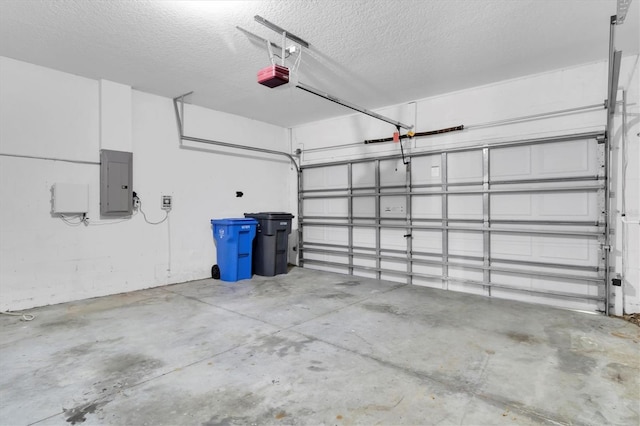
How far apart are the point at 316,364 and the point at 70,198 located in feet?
11.8

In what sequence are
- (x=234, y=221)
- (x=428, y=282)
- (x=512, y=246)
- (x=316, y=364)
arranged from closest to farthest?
1. (x=316, y=364)
2. (x=512, y=246)
3. (x=428, y=282)
4. (x=234, y=221)

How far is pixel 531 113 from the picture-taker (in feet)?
13.6

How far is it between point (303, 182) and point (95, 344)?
451cm

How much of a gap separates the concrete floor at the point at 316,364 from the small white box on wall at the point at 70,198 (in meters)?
1.15

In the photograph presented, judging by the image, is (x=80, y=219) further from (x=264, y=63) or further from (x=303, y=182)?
(x=303, y=182)

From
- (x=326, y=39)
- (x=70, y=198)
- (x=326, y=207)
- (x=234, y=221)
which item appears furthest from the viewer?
(x=326, y=207)

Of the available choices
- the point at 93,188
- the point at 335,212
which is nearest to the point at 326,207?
the point at 335,212

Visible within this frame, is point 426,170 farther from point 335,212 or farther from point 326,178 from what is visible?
point 326,178

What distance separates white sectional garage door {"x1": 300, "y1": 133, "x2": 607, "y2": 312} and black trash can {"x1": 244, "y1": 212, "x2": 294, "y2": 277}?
96cm

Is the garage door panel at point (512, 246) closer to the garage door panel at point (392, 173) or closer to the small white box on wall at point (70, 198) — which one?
the garage door panel at point (392, 173)

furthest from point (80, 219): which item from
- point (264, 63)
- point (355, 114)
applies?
point (355, 114)

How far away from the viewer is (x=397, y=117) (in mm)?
5344

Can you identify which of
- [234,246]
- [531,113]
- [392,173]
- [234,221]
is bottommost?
[234,246]

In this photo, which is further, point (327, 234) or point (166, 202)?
point (327, 234)
